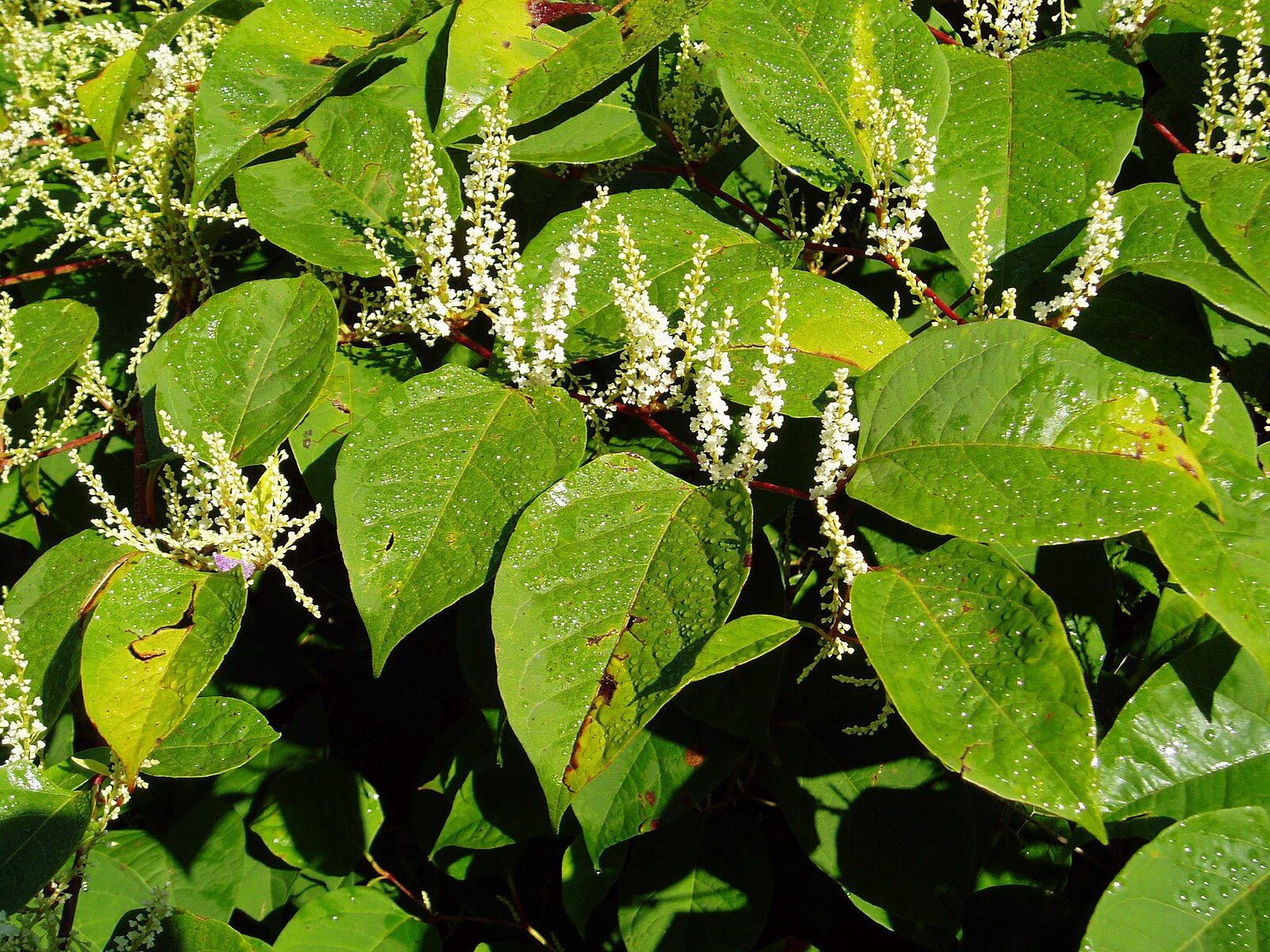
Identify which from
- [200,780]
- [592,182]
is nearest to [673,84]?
[592,182]

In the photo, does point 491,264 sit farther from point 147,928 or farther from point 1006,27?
point 147,928

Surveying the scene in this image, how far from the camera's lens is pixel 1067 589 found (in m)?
1.33

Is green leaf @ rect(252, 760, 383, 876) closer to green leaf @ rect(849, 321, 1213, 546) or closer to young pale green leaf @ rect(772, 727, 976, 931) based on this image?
young pale green leaf @ rect(772, 727, 976, 931)

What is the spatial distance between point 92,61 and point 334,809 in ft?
5.84

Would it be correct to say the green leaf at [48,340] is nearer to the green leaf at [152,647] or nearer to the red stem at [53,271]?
the red stem at [53,271]

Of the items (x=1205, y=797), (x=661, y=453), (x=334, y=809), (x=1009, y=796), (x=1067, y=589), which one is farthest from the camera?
(x=334, y=809)

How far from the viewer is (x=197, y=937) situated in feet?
4.96

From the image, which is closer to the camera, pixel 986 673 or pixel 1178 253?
pixel 986 673

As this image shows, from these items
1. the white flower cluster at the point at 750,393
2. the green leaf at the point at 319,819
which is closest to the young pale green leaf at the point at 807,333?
the white flower cluster at the point at 750,393

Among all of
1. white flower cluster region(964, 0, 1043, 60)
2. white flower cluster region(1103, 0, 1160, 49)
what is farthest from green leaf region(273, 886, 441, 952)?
white flower cluster region(1103, 0, 1160, 49)

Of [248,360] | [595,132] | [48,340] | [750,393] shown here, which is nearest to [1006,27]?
[595,132]

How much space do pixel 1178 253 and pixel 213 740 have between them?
5.15 ft

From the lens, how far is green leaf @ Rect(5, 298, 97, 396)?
1.72 m

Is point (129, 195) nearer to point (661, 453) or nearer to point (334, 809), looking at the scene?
point (661, 453)
